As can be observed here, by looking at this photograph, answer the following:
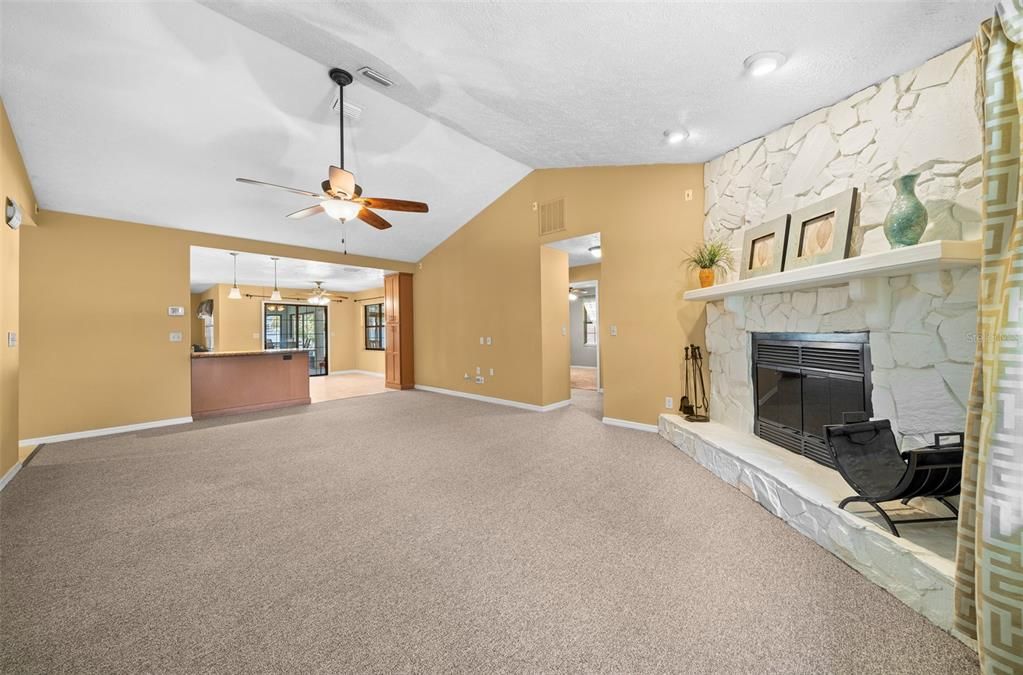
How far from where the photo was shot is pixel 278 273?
8.73 m

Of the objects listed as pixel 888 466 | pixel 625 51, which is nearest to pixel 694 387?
pixel 888 466

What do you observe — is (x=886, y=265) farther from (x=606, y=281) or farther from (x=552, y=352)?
(x=552, y=352)

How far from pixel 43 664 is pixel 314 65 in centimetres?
397

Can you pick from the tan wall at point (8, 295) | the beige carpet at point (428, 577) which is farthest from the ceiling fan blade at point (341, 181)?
the tan wall at point (8, 295)

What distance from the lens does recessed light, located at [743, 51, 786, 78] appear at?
94.3 inches

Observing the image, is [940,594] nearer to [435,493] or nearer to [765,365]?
[765,365]

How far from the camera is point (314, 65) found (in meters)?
3.21

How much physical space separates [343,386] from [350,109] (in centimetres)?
667

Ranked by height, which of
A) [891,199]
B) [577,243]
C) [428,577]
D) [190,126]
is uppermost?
[190,126]

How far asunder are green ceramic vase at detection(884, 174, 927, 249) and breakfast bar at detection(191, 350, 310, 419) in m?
7.48

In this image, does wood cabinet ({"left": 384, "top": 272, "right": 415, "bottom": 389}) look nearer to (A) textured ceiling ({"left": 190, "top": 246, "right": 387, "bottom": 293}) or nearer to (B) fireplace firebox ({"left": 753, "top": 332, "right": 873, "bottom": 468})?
(A) textured ceiling ({"left": 190, "top": 246, "right": 387, "bottom": 293})

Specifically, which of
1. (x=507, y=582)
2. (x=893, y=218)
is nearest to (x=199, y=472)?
(x=507, y=582)

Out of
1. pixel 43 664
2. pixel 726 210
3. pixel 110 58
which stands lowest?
pixel 43 664

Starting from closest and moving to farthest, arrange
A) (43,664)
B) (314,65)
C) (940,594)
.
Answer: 1. (43,664)
2. (940,594)
3. (314,65)
